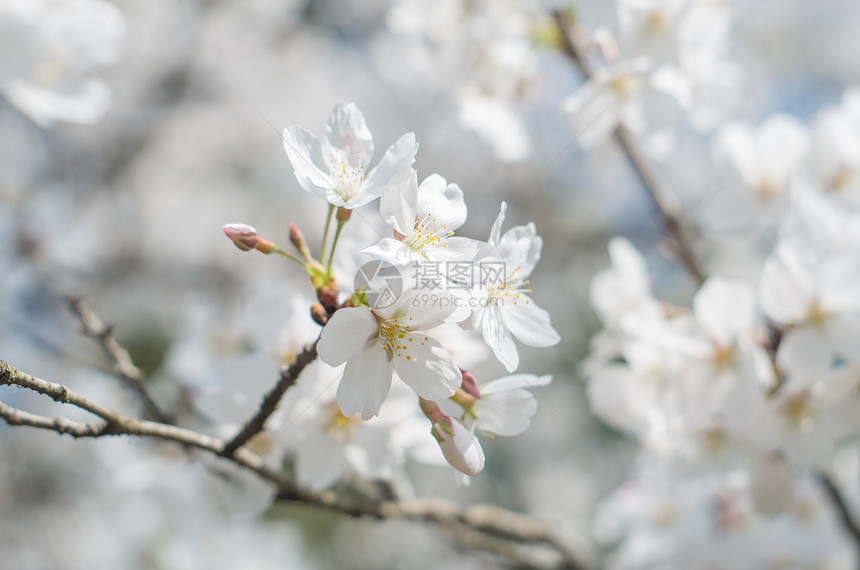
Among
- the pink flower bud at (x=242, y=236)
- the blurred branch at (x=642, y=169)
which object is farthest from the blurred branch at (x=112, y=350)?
the blurred branch at (x=642, y=169)

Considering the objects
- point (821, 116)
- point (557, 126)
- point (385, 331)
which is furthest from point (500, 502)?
point (385, 331)

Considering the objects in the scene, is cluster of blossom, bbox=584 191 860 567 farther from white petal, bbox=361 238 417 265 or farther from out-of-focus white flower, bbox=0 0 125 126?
out-of-focus white flower, bbox=0 0 125 126

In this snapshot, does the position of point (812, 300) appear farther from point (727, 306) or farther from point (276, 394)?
point (276, 394)

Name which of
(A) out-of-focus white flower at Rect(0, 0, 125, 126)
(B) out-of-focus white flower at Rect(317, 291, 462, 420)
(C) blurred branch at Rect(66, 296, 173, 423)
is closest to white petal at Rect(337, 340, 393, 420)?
(B) out-of-focus white flower at Rect(317, 291, 462, 420)

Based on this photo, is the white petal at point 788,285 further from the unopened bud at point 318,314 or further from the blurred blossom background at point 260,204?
the unopened bud at point 318,314

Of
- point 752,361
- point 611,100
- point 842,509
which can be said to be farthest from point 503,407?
point 842,509

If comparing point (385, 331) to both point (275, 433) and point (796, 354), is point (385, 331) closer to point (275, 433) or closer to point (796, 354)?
point (275, 433)
